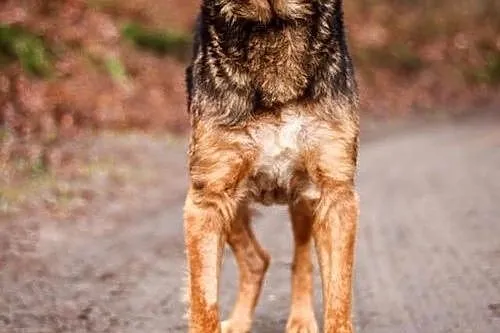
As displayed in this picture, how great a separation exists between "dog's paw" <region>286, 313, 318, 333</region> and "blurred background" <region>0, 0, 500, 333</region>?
30 cm

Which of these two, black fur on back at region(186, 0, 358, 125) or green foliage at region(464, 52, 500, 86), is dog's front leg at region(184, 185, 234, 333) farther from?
green foliage at region(464, 52, 500, 86)

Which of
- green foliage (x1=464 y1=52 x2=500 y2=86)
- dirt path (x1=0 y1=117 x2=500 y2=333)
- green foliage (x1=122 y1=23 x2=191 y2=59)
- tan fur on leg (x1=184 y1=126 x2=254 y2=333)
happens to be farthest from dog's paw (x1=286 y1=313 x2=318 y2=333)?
green foliage (x1=464 y1=52 x2=500 y2=86)

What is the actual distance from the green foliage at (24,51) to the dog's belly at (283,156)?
1213 centimetres

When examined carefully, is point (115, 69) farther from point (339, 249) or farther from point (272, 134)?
point (339, 249)

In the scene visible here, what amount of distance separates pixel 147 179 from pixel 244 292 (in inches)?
272

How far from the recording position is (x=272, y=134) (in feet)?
16.8

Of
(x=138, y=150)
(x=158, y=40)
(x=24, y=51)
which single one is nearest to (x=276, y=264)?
(x=138, y=150)

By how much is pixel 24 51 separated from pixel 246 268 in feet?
39.1

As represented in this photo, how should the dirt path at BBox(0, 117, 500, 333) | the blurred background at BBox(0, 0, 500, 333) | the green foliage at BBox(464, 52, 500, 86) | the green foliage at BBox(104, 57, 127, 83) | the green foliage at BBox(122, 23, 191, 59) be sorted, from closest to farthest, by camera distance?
the dirt path at BBox(0, 117, 500, 333)
the blurred background at BBox(0, 0, 500, 333)
the green foliage at BBox(104, 57, 127, 83)
the green foliage at BBox(122, 23, 191, 59)
the green foliage at BBox(464, 52, 500, 86)

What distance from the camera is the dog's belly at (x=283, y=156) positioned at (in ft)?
16.8

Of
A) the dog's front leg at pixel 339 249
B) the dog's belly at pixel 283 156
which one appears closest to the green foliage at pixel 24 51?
the dog's belly at pixel 283 156

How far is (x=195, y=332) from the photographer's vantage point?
5.09 m

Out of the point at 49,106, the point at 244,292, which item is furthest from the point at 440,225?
the point at 49,106

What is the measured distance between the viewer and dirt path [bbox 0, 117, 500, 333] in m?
6.17
